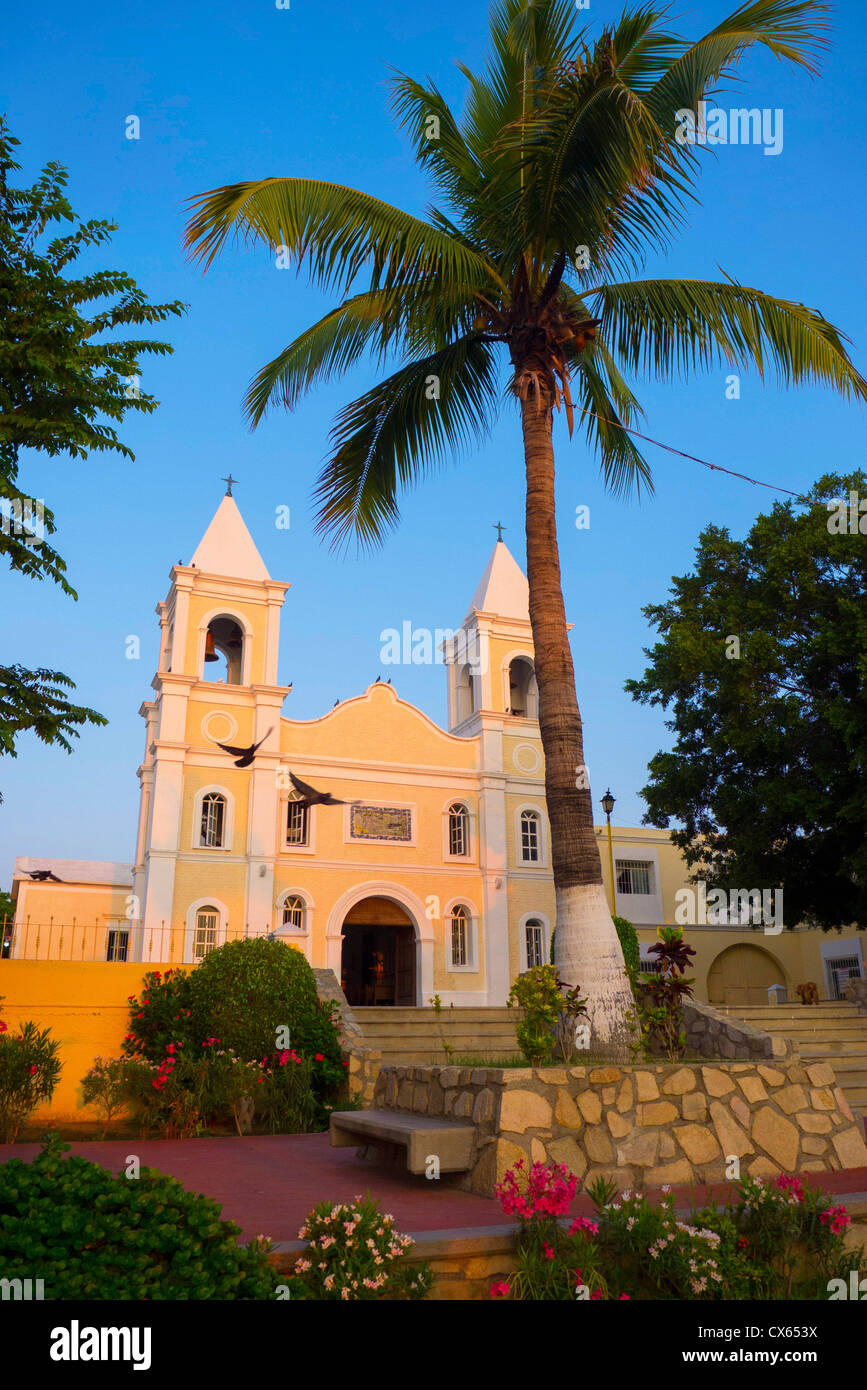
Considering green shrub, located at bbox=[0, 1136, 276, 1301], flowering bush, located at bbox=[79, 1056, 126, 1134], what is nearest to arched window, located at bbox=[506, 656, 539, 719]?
flowering bush, located at bbox=[79, 1056, 126, 1134]

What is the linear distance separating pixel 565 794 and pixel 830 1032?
7.67 meters

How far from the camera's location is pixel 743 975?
99.6 ft

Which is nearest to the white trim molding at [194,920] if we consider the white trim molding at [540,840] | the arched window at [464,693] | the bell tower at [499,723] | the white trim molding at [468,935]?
the white trim molding at [468,935]

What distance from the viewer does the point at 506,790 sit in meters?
25.4

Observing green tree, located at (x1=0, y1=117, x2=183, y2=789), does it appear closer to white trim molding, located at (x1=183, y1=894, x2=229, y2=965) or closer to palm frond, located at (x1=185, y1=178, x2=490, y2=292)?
palm frond, located at (x1=185, y1=178, x2=490, y2=292)

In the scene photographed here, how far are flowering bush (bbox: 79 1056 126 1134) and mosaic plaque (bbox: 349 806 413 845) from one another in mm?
12438

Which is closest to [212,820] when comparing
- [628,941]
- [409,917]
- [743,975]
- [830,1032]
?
[409,917]

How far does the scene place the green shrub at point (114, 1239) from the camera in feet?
11.6

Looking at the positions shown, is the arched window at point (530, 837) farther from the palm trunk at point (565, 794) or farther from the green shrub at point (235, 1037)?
the palm trunk at point (565, 794)

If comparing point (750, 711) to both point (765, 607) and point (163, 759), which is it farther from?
point (163, 759)

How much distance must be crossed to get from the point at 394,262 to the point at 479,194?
4.04 ft

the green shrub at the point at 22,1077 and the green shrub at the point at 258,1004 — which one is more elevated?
the green shrub at the point at 258,1004

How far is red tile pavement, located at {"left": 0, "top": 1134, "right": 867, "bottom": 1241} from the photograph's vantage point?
5.59 meters

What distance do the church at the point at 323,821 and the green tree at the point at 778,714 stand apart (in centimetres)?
710
